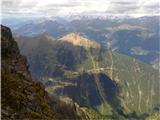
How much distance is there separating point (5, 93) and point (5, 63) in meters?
16.6

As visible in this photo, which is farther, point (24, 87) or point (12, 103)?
point (24, 87)

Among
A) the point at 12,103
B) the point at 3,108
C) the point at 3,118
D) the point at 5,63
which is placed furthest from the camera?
the point at 5,63

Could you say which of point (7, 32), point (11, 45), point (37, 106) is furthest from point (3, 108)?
point (7, 32)

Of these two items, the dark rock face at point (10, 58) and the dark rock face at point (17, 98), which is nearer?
the dark rock face at point (17, 98)

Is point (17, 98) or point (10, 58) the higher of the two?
point (17, 98)

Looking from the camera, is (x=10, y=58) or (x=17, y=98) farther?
(x=10, y=58)

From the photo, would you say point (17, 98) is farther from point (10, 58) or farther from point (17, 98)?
point (10, 58)

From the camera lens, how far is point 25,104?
40344 mm

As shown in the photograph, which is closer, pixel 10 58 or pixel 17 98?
pixel 17 98

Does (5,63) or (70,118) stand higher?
(5,63)

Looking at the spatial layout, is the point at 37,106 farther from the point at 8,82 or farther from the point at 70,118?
the point at 70,118

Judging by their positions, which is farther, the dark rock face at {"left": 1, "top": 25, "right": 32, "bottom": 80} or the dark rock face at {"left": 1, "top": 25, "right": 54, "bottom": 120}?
the dark rock face at {"left": 1, "top": 25, "right": 32, "bottom": 80}

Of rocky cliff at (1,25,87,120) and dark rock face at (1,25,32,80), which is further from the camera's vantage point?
dark rock face at (1,25,32,80)

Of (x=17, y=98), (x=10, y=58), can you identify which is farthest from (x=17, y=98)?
(x=10, y=58)
